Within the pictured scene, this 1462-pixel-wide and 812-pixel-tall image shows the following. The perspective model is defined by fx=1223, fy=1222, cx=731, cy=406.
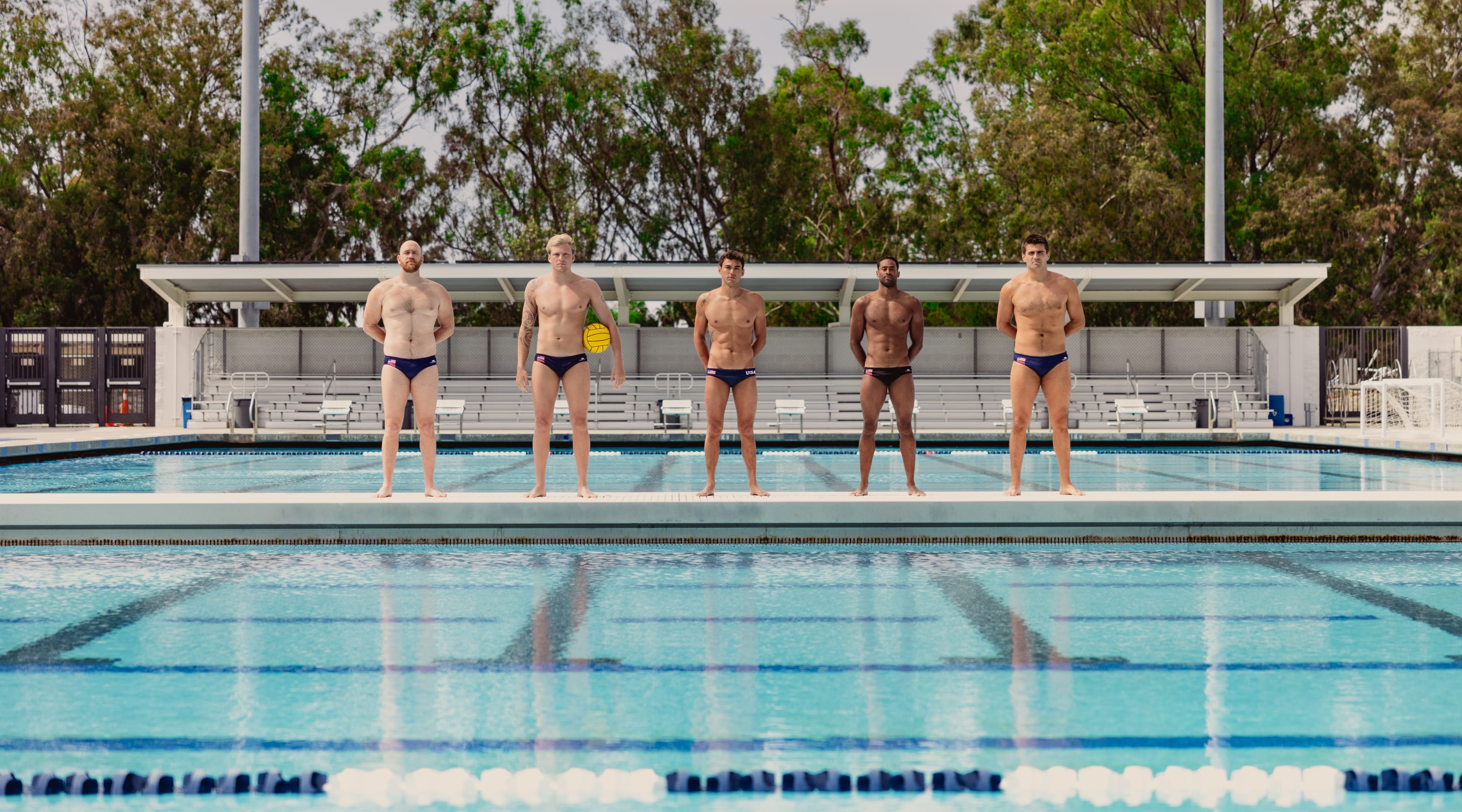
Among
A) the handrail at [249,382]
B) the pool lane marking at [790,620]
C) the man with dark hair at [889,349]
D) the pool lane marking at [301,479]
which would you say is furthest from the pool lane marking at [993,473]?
the handrail at [249,382]

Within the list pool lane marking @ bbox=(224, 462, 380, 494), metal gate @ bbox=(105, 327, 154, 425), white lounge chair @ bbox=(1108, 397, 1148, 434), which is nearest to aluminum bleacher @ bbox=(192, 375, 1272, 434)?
metal gate @ bbox=(105, 327, 154, 425)

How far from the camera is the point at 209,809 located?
260 centimetres

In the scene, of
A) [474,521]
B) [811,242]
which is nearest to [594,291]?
[474,521]

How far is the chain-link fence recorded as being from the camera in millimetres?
24375

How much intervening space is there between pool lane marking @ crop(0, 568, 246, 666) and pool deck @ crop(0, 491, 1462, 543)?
116 cm

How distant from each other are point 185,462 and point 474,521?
8.86 meters

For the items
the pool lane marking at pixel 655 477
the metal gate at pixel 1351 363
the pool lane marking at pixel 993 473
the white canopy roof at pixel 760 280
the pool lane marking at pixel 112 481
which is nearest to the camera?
the pool lane marking at pixel 993 473

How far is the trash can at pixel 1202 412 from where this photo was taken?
2162 centimetres

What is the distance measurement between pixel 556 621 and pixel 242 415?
18282 millimetres

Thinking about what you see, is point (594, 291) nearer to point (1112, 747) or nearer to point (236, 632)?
point (236, 632)

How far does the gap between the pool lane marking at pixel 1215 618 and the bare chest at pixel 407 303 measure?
421cm

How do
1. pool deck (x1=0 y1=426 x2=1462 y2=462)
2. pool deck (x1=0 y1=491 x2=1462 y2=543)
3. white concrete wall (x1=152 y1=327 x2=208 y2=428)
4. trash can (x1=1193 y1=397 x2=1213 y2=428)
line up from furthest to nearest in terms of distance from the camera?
white concrete wall (x1=152 y1=327 x2=208 y2=428)
trash can (x1=1193 y1=397 x2=1213 y2=428)
pool deck (x1=0 y1=426 x2=1462 y2=462)
pool deck (x1=0 y1=491 x2=1462 y2=543)

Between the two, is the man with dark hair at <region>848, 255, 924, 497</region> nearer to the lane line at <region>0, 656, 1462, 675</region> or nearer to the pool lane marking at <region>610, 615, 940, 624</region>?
the pool lane marking at <region>610, 615, 940, 624</region>

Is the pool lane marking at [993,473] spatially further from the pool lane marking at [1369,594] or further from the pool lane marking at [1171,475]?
the pool lane marking at [1369,594]
